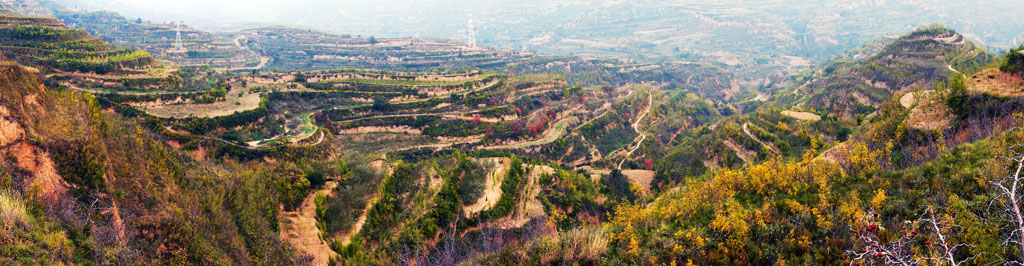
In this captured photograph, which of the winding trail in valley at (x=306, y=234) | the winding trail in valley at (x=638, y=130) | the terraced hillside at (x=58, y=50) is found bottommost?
the winding trail in valley at (x=638, y=130)

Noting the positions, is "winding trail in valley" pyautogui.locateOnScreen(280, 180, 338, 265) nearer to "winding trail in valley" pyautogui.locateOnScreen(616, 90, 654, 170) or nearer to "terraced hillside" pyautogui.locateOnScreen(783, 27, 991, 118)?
"winding trail in valley" pyautogui.locateOnScreen(616, 90, 654, 170)

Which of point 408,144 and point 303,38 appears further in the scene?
point 303,38

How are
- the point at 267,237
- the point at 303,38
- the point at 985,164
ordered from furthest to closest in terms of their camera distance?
1. the point at 303,38
2. the point at 267,237
3. the point at 985,164

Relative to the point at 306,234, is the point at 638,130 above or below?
below

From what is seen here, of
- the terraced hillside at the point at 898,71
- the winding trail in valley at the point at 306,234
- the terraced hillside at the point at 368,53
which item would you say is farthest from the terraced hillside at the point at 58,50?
the terraced hillside at the point at 898,71

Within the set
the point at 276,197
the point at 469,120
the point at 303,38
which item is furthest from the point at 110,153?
the point at 303,38

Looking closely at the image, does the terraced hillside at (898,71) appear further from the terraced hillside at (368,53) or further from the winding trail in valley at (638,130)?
the terraced hillside at (368,53)

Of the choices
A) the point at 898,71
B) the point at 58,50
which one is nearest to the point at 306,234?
the point at 58,50

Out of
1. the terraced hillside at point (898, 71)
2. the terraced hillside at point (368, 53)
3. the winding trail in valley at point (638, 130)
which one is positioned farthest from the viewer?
the terraced hillside at point (368, 53)

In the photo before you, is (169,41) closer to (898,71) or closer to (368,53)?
(368,53)

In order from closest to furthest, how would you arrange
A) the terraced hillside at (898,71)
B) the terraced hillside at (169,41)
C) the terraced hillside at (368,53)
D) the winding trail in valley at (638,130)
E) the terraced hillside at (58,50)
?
the terraced hillside at (58,50)
the terraced hillside at (898,71)
the winding trail in valley at (638,130)
the terraced hillside at (169,41)
the terraced hillside at (368,53)

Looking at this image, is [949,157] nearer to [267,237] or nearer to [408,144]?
[267,237]
